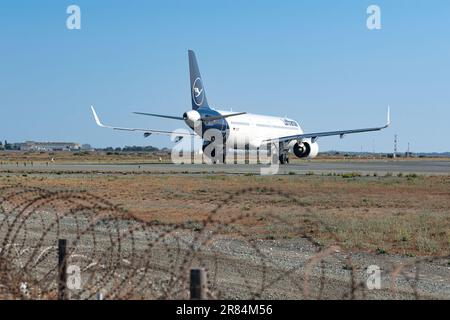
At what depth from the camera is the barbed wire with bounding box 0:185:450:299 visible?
9430 mm

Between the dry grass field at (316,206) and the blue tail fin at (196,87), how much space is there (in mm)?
24107

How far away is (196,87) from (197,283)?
203 ft

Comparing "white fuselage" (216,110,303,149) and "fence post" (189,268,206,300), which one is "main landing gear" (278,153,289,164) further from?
"fence post" (189,268,206,300)

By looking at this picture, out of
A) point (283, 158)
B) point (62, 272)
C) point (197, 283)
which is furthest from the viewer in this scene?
point (283, 158)

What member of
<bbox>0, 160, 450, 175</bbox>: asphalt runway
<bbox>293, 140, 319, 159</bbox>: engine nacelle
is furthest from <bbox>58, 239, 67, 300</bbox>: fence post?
<bbox>293, 140, 319, 159</bbox>: engine nacelle

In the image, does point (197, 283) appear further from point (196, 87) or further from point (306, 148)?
point (306, 148)

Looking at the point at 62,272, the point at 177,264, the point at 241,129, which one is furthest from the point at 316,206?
the point at 241,129

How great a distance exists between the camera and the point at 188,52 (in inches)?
2697

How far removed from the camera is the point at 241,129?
68.4 metres

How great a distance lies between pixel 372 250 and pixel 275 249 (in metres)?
2.03
